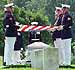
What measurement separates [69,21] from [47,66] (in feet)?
17.0

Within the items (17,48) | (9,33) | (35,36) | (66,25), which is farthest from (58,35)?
(35,36)

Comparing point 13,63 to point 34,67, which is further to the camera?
point 13,63

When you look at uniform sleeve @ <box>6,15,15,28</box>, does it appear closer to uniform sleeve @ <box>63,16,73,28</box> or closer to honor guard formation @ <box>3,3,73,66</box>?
honor guard formation @ <box>3,3,73,66</box>

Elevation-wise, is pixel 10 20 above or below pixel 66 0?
below

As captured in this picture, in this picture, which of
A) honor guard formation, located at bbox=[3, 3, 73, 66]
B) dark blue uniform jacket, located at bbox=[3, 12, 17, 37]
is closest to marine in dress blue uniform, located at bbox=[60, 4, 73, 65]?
honor guard formation, located at bbox=[3, 3, 73, 66]

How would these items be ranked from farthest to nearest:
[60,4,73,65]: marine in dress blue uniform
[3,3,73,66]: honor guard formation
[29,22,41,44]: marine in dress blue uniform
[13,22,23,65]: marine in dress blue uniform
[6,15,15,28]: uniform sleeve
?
[29,22,41,44]: marine in dress blue uniform → [13,22,23,65]: marine in dress blue uniform → [60,4,73,65]: marine in dress blue uniform → [3,3,73,66]: honor guard formation → [6,15,15,28]: uniform sleeve

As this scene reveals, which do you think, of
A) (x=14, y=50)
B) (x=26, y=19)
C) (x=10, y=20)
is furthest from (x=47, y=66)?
(x=26, y=19)

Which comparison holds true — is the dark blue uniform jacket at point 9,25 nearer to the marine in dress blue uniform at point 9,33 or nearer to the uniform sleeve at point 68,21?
the marine in dress blue uniform at point 9,33

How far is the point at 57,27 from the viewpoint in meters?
13.6

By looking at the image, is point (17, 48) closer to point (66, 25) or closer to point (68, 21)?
point (66, 25)

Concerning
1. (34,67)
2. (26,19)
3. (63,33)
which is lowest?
(34,67)

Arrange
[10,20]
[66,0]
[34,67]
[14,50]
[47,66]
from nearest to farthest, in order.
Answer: [47,66] < [34,67] < [10,20] < [14,50] < [66,0]

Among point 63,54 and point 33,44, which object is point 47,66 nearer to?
point 63,54

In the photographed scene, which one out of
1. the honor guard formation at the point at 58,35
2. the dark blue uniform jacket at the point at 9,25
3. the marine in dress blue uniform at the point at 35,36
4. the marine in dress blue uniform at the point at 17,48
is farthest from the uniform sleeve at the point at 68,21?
the marine in dress blue uniform at the point at 35,36
